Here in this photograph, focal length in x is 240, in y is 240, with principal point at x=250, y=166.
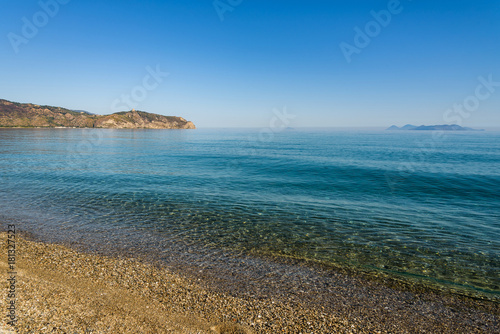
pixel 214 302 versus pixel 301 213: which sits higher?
pixel 214 302

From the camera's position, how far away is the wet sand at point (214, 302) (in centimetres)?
918

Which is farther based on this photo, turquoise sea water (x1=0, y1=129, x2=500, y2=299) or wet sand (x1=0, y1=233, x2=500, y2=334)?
turquoise sea water (x1=0, y1=129, x2=500, y2=299)

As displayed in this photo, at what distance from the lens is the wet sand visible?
9180mm

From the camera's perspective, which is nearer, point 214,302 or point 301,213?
point 214,302

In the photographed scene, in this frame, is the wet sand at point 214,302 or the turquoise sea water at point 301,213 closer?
the wet sand at point 214,302

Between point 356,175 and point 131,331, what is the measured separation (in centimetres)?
4310

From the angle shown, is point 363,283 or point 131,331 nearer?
point 131,331

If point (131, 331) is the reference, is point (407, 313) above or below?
below

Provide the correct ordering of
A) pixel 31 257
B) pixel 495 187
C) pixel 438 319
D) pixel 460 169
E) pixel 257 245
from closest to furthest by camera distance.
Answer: pixel 438 319 → pixel 31 257 → pixel 257 245 → pixel 495 187 → pixel 460 169

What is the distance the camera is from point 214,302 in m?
10.8

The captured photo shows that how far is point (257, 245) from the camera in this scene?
17.8 metres

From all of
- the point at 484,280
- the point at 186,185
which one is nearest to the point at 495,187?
the point at 484,280

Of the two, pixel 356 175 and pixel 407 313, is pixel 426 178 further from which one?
pixel 407 313

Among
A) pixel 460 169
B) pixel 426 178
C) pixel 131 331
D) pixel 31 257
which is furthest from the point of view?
pixel 460 169
